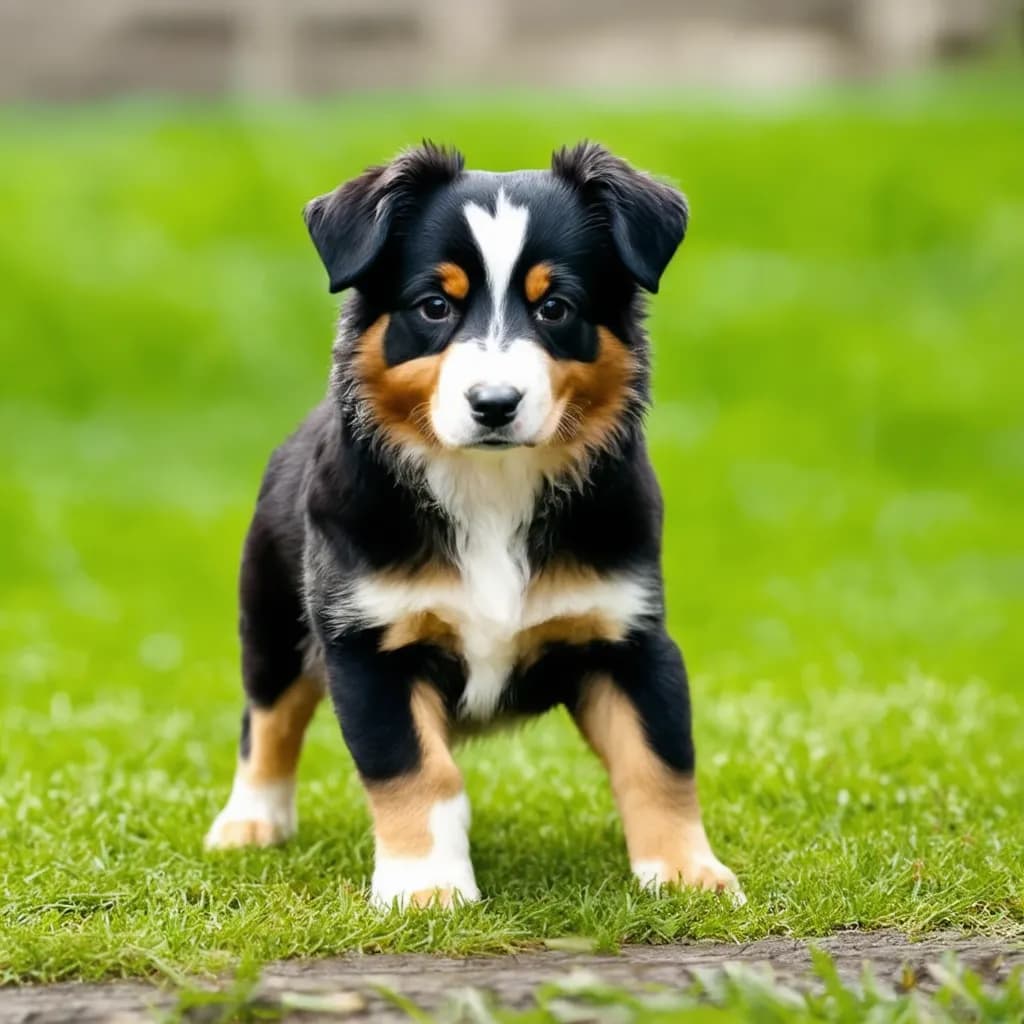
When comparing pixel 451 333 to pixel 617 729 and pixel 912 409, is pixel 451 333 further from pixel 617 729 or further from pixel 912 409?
pixel 912 409

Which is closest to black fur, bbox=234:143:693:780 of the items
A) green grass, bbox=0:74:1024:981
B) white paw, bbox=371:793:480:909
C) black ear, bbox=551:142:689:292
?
black ear, bbox=551:142:689:292

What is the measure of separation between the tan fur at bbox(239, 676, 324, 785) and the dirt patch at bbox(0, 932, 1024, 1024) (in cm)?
148

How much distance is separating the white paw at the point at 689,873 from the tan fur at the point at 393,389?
121 cm

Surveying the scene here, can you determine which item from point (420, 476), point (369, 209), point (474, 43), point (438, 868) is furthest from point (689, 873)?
point (474, 43)

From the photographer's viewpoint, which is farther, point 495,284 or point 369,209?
point 369,209

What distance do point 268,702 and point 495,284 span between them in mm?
1641

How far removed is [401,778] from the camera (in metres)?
4.40

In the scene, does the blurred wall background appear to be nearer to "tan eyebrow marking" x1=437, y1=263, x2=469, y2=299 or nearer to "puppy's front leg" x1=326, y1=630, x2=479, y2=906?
"tan eyebrow marking" x1=437, y1=263, x2=469, y2=299

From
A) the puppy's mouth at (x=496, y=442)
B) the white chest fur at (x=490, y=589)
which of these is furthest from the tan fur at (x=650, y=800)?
the puppy's mouth at (x=496, y=442)

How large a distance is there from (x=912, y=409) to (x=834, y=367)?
2.88 feet

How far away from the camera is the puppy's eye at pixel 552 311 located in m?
4.38

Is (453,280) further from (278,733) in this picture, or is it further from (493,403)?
(278,733)

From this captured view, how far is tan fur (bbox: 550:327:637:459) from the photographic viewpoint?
4469mm

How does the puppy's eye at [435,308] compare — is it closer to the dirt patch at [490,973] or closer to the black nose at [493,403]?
the black nose at [493,403]
